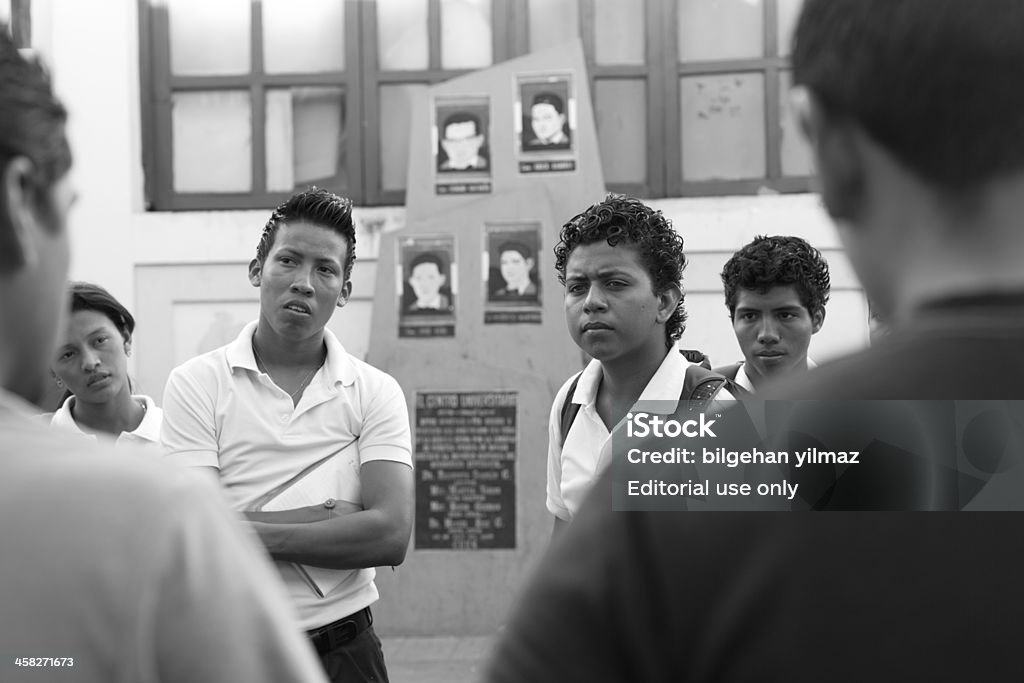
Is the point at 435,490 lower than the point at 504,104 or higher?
lower

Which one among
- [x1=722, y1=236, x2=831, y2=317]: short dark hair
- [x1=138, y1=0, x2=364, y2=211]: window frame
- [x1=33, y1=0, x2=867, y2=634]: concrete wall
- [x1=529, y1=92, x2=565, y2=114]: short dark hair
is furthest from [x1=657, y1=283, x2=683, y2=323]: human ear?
[x1=138, y1=0, x2=364, y2=211]: window frame

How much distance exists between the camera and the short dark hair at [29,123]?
3.49 feet

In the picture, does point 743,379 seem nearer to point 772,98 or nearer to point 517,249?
point 517,249

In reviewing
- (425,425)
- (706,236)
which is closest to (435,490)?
(425,425)

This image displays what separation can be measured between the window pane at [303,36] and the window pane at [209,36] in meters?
0.15

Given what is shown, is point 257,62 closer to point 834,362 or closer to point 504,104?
point 504,104

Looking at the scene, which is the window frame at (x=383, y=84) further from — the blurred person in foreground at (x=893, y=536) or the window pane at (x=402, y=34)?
the blurred person in foreground at (x=893, y=536)

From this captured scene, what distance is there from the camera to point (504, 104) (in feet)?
23.5

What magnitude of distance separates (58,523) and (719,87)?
7002 millimetres

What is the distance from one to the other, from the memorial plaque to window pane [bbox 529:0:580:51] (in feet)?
7.71

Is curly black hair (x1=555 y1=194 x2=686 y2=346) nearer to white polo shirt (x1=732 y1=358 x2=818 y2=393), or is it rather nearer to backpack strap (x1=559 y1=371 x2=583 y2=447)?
backpack strap (x1=559 y1=371 x2=583 y2=447)

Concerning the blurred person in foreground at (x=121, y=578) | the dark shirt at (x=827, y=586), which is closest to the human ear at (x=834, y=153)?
the dark shirt at (x=827, y=586)

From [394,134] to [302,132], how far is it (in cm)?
62

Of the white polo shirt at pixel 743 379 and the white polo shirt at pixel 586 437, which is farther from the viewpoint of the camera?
the white polo shirt at pixel 743 379
